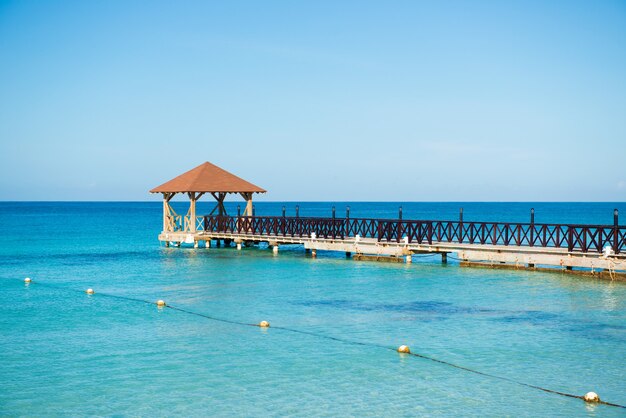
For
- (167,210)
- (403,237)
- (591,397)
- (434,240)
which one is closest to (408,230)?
(403,237)

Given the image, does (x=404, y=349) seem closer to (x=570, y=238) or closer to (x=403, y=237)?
(x=570, y=238)

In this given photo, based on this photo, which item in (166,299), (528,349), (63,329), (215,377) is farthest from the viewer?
(166,299)

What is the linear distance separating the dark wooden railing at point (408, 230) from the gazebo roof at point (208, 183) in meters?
1.82

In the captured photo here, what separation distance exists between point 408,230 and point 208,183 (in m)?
13.8

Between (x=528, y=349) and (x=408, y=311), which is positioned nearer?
(x=528, y=349)

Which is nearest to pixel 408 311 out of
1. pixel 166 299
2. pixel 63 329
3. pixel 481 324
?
pixel 481 324

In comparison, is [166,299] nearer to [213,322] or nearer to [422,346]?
[213,322]

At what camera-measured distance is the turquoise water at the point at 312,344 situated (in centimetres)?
1180

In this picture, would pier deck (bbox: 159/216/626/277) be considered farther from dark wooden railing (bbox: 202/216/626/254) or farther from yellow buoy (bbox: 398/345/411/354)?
yellow buoy (bbox: 398/345/411/354)

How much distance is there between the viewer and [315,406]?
11617mm

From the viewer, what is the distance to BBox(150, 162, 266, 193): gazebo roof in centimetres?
4019

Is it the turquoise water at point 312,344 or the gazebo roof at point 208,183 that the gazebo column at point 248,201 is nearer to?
the gazebo roof at point 208,183

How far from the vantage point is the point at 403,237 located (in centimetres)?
3159

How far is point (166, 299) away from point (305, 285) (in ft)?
16.8
